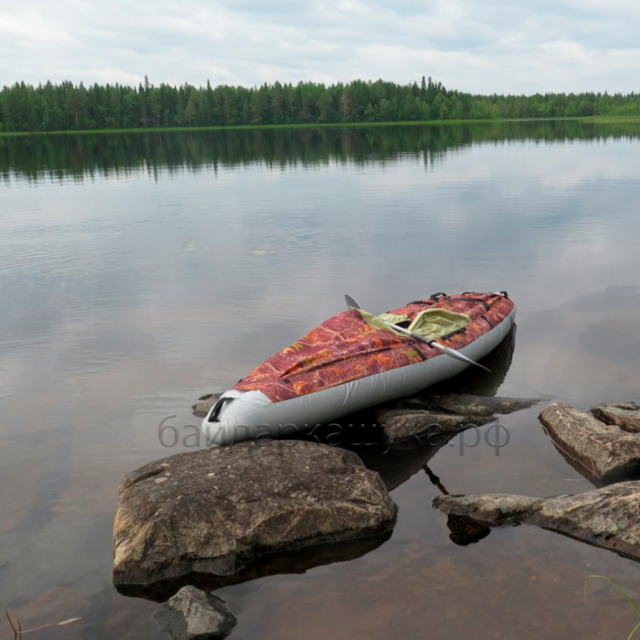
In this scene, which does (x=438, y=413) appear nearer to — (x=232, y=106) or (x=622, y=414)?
(x=622, y=414)

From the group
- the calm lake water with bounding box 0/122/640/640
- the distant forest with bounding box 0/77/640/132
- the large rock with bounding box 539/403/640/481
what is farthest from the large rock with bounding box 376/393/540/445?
the distant forest with bounding box 0/77/640/132

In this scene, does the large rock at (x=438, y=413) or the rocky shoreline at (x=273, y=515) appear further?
the large rock at (x=438, y=413)

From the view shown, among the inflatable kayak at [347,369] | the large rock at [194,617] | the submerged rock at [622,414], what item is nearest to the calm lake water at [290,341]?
the large rock at [194,617]

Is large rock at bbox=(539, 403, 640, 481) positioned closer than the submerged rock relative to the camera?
Yes

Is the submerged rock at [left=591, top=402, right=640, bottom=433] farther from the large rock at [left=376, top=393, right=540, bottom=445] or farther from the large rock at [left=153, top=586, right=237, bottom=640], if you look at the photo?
the large rock at [left=153, top=586, right=237, bottom=640]

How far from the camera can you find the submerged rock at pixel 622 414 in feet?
30.8

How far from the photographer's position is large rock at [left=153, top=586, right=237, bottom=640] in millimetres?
5836

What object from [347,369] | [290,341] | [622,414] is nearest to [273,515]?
[347,369]

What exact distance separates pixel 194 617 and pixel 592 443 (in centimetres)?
549

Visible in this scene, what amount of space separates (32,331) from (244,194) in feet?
80.3

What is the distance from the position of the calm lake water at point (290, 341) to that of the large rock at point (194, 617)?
15 cm

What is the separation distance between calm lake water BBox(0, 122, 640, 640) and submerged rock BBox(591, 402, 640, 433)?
58 cm

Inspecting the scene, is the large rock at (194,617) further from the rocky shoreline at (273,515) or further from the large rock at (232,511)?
the large rock at (232,511)

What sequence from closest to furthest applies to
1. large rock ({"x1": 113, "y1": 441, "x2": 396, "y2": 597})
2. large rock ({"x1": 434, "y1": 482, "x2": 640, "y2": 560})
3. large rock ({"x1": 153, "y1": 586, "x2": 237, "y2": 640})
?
large rock ({"x1": 153, "y1": 586, "x2": 237, "y2": 640}), large rock ({"x1": 113, "y1": 441, "x2": 396, "y2": 597}), large rock ({"x1": 434, "y1": 482, "x2": 640, "y2": 560})
